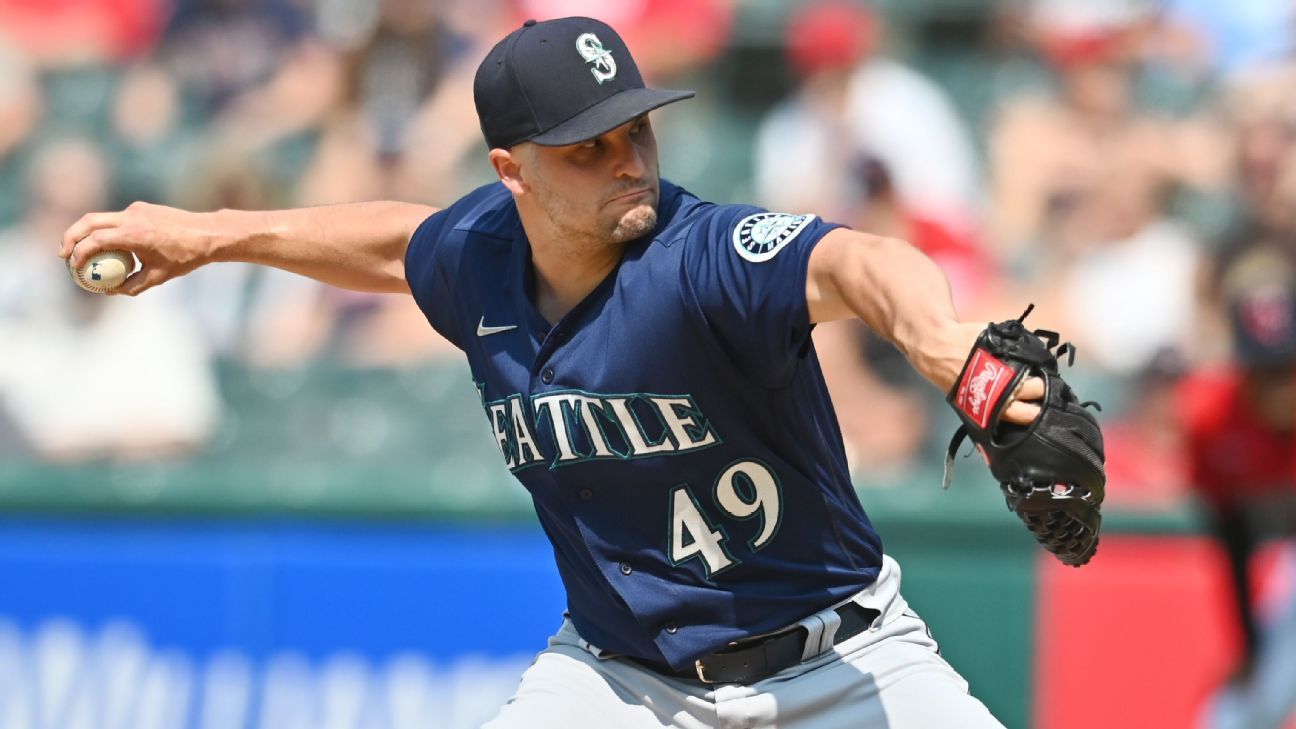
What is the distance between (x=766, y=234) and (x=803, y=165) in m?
4.10

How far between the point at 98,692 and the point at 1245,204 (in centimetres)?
439

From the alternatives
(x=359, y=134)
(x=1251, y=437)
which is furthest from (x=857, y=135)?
(x=359, y=134)

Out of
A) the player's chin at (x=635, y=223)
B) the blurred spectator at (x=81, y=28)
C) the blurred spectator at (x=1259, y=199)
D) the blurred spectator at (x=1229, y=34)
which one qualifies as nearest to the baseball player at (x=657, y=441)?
the player's chin at (x=635, y=223)

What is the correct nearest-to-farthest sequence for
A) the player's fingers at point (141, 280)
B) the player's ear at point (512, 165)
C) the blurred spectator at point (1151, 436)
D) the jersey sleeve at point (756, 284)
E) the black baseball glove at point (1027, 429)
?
1. the black baseball glove at point (1027, 429)
2. the jersey sleeve at point (756, 284)
3. the player's ear at point (512, 165)
4. the player's fingers at point (141, 280)
5. the blurred spectator at point (1151, 436)

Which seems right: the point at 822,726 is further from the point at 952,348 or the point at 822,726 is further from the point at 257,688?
→ the point at 257,688

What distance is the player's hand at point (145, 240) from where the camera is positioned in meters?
3.54

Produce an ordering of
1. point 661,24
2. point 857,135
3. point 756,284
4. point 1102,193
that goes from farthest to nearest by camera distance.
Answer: point 661,24 → point 857,135 → point 1102,193 → point 756,284

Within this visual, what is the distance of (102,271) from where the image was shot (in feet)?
11.6

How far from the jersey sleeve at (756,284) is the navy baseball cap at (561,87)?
0.93ft

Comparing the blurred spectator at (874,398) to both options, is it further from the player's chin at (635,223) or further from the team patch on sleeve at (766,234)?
the team patch on sleeve at (766,234)

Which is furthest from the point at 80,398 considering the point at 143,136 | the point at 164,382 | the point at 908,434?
the point at 908,434

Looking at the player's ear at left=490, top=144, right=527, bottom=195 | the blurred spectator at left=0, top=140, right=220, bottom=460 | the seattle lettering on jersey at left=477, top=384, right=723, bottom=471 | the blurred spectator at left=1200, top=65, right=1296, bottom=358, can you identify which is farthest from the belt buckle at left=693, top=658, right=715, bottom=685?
the blurred spectator at left=0, top=140, right=220, bottom=460

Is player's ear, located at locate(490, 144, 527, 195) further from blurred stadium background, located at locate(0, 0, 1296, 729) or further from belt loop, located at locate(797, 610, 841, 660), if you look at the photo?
blurred stadium background, located at locate(0, 0, 1296, 729)

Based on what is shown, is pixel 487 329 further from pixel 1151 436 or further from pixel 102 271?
pixel 1151 436
